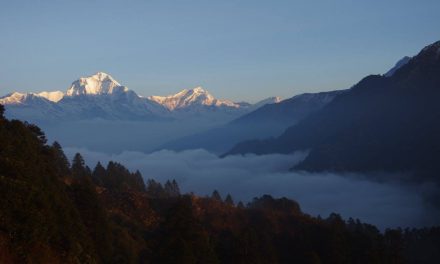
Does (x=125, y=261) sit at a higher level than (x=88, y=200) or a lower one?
lower

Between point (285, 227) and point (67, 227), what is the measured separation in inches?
2391

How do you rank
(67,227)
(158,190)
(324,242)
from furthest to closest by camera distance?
(158,190) → (324,242) → (67,227)

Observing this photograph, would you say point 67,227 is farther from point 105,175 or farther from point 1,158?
point 105,175

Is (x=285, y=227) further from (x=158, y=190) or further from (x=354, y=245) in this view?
(x=158, y=190)

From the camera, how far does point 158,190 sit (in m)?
131

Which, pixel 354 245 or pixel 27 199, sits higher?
pixel 27 199

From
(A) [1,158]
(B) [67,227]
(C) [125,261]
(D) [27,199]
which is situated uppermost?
(A) [1,158]

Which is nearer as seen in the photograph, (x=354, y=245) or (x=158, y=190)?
(x=354, y=245)

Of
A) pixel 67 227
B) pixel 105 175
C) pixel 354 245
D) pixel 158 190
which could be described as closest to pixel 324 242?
pixel 354 245

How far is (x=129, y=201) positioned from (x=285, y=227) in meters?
28.3

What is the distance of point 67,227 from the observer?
3266 centimetres

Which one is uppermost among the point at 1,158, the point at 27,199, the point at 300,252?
the point at 1,158

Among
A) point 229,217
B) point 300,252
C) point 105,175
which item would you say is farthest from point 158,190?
point 300,252

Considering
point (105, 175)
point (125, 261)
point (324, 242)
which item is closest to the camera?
point (125, 261)
